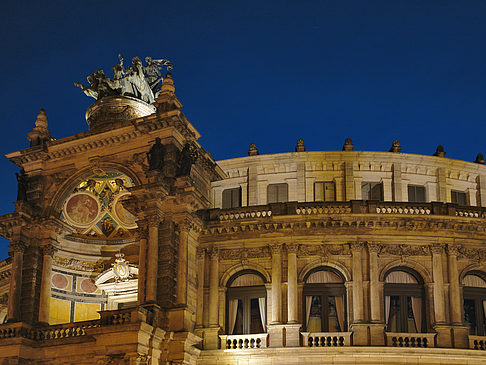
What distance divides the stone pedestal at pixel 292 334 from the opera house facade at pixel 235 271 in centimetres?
5

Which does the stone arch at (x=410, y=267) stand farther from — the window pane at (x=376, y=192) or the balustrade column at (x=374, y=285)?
the window pane at (x=376, y=192)

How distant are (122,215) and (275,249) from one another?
11023 millimetres

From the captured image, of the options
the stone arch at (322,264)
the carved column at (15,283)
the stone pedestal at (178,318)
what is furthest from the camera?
the carved column at (15,283)

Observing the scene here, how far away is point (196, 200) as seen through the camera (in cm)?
3306

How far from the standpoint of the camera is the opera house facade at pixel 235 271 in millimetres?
31641

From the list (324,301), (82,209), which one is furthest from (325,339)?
(82,209)

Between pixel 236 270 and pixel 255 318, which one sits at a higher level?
pixel 236 270

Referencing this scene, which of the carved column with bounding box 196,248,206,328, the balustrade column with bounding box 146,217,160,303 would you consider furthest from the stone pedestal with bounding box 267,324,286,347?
the balustrade column with bounding box 146,217,160,303

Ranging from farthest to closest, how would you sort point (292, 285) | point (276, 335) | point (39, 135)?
point (39, 135)
point (292, 285)
point (276, 335)

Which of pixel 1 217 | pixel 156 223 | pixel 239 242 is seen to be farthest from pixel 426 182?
pixel 1 217

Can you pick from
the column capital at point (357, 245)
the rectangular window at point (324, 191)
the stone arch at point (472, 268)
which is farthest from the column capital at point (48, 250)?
the stone arch at point (472, 268)

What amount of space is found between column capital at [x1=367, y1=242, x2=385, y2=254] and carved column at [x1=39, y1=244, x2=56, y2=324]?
1449 centimetres

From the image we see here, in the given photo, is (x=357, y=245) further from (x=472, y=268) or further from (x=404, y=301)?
(x=472, y=268)

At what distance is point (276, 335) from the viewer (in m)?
32.7
